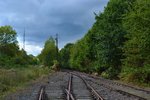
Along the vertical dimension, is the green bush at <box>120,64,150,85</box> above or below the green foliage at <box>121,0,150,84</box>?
below

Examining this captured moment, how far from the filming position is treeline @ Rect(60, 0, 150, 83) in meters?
36.2

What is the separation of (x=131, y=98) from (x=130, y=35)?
2063 centimetres

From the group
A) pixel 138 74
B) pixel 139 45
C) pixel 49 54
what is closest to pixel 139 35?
pixel 139 45

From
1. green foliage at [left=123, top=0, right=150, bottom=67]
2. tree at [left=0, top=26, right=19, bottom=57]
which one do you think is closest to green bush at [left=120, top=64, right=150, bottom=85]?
green foliage at [left=123, top=0, right=150, bottom=67]

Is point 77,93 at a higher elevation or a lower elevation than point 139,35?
lower

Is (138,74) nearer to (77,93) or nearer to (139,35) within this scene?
(139,35)

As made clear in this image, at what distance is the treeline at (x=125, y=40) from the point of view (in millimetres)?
36219

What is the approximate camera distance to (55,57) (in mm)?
134125

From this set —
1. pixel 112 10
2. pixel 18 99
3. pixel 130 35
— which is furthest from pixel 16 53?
pixel 18 99

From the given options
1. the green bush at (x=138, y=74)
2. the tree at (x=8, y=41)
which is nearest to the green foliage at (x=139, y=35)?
the green bush at (x=138, y=74)

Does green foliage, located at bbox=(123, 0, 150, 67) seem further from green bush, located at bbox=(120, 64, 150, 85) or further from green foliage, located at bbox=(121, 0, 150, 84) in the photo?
green bush, located at bbox=(120, 64, 150, 85)

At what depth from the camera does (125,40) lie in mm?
48781

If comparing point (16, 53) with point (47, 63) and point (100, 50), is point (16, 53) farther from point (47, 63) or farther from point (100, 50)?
point (100, 50)

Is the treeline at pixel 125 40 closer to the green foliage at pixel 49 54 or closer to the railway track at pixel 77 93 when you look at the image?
the railway track at pixel 77 93
